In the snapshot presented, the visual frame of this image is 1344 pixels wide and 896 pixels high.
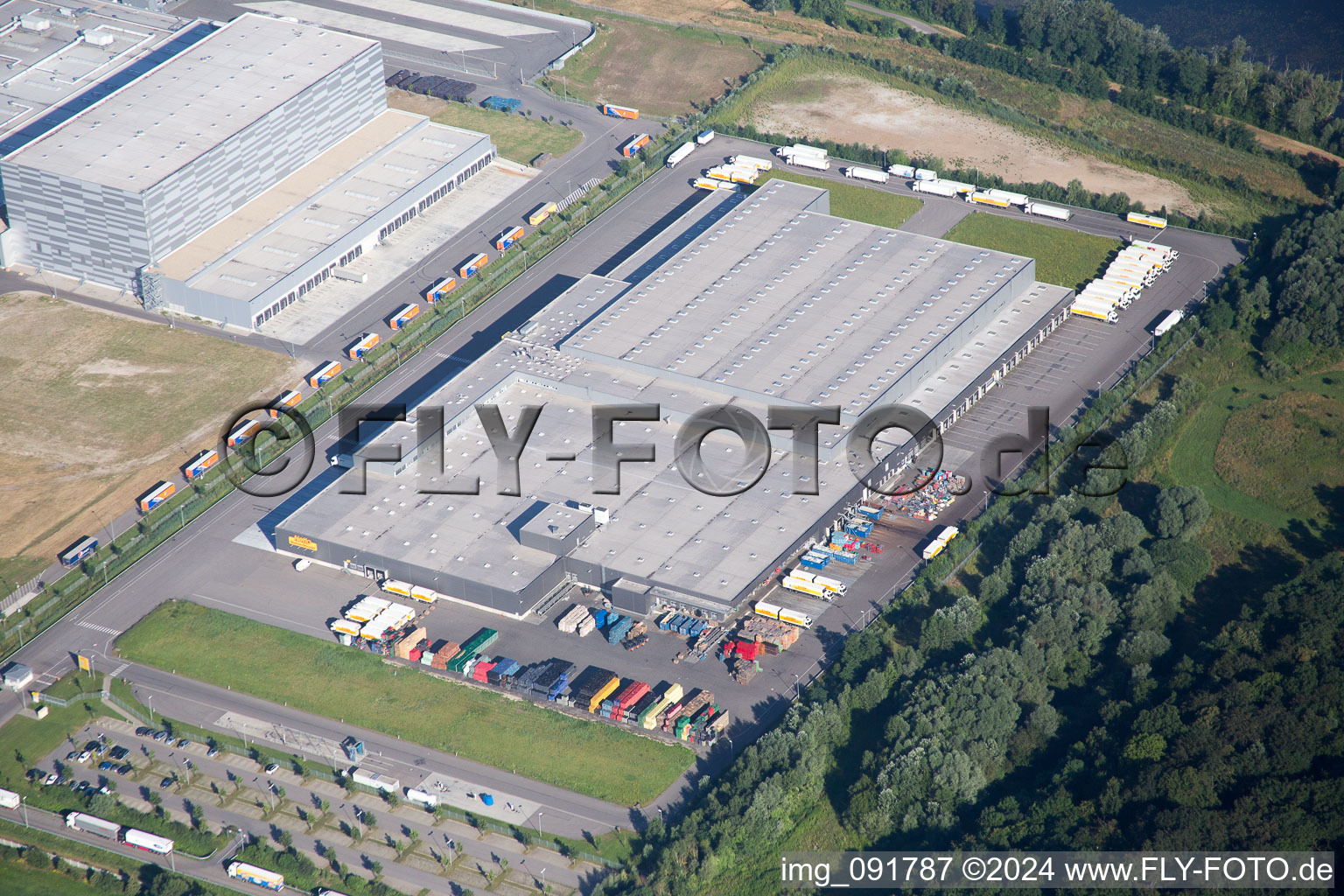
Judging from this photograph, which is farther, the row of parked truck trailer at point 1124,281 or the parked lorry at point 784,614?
the row of parked truck trailer at point 1124,281

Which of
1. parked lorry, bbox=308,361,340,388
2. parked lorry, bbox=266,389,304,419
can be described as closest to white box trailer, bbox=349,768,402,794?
parked lorry, bbox=266,389,304,419

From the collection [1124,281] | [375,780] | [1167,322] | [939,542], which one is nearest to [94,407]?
[375,780]

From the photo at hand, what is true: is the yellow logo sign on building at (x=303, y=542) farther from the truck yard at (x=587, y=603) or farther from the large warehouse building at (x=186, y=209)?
the large warehouse building at (x=186, y=209)

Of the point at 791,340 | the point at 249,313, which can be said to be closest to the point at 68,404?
the point at 249,313

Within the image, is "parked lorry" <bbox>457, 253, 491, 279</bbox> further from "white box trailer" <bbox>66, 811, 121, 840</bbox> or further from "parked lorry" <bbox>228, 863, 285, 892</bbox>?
"parked lorry" <bbox>228, 863, 285, 892</bbox>

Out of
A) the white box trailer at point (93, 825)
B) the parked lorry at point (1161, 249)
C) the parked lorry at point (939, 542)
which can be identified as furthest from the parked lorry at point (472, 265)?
the white box trailer at point (93, 825)

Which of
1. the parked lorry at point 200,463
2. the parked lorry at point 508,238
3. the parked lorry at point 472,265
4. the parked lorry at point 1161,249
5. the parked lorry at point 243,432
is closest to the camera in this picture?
the parked lorry at point 200,463

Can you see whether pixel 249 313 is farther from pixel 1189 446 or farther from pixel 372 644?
pixel 1189 446

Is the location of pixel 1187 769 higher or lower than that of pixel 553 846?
higher

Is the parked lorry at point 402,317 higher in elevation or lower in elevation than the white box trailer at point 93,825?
higher
